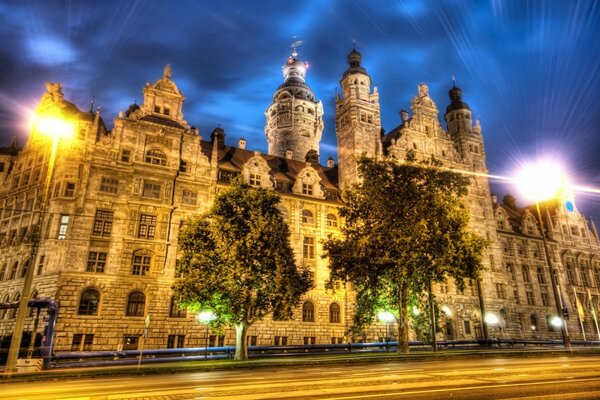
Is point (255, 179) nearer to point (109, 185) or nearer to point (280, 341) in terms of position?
point (109, 185)

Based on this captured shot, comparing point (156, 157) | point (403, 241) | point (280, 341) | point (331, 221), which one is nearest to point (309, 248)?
point (331, 221)

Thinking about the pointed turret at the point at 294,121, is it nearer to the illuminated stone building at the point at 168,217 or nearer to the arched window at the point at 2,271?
the illuminated stone building at the point at 168,217

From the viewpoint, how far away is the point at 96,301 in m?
32.2

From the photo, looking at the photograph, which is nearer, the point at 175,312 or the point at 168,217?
the point at 175,312

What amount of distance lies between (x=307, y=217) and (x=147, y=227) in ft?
57.1

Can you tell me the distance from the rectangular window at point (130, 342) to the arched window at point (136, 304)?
1.82 metres

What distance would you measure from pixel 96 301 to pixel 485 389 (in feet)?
104

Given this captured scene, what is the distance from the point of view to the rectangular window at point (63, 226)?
3301 centimetres

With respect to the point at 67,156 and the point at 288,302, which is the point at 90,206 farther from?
the point at 288,302

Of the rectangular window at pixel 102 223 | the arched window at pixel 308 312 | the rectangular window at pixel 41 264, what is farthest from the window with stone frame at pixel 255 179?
the rectangular window at pixel 41 264

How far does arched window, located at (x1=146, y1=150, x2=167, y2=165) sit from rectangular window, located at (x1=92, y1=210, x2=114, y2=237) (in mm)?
6551

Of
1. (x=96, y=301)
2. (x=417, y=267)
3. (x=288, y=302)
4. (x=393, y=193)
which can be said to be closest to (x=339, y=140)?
(x=393, y=193)

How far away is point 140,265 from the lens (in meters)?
34.8

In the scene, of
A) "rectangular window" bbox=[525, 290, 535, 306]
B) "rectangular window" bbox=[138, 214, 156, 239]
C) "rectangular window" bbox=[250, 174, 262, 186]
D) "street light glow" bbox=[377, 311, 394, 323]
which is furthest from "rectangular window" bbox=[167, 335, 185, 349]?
"rectangular window" bbox=[525, 290, 535, 306]
